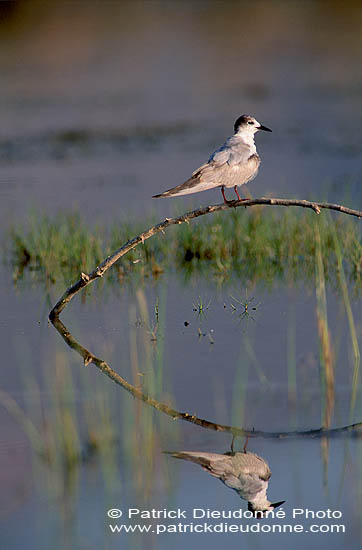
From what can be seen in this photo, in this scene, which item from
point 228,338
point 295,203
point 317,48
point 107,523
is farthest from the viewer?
point 317,48

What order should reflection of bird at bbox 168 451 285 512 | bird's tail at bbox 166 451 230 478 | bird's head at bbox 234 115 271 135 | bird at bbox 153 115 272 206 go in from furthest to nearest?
1. bird's head at bbox 234 115 271 135
2. bird at bbox 153 115 272 206
3. bird's tail at bbox 166 451 230 478
4. reflection of bird at bbox 168 451 285 512

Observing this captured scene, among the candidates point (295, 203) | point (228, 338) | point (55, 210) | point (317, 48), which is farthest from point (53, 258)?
point (317, 48)

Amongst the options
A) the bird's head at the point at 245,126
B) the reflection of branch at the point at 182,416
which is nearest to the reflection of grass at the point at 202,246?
the bird's head at the point at 245,126

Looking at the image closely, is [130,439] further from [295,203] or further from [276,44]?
[276,44]

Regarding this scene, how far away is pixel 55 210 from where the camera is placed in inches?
425

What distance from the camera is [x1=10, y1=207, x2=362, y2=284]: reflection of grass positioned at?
846cm

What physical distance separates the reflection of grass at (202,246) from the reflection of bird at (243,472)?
412cm

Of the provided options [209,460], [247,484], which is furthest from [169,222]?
[247,484]

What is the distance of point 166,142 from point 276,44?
4.85 meters

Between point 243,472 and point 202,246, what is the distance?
500 cm

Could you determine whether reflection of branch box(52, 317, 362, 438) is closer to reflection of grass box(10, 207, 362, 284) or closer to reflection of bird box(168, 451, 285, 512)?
reflection of bird box(168, 451, 285, 512)

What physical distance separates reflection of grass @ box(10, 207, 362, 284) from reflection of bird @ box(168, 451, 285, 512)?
13.5 ft

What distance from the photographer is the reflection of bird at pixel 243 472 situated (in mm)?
3756

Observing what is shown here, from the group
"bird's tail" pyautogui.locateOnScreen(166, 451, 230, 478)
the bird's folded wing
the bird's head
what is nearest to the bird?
the bird's head
